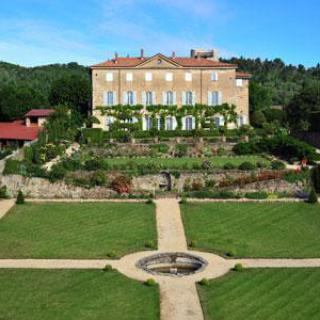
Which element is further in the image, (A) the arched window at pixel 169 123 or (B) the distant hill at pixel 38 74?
(B) the distant hill at pixel 38 74

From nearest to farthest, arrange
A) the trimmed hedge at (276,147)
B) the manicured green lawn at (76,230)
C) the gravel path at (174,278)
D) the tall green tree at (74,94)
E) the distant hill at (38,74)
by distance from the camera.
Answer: the gravel path at (174,278) → the manicured green lawn at (76,230) → the trimmed hedge at (276,147) → the tall green tree at (74,94) → the distant hill at (38,74)

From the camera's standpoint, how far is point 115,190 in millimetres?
35312

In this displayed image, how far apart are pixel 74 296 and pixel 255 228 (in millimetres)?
11609

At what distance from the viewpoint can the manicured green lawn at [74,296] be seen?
17375mm

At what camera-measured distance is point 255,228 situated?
27.9 metres

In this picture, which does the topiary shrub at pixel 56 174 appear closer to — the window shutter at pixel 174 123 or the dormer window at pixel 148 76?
the window shutter at pixel 174 123

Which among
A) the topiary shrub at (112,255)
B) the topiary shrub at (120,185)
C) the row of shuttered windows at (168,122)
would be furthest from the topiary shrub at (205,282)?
the row of shuttered windows at (168,122)

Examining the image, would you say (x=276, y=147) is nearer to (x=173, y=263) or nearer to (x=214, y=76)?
(x=214, y=76)

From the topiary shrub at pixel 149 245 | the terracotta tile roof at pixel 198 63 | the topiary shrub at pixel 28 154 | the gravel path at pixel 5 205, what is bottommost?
the topiary shrub at pixel 149 245

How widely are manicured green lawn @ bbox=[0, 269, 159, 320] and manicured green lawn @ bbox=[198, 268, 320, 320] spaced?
1.86 metres

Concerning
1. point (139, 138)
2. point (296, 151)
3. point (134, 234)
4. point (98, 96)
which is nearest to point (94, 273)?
point (134, 234)

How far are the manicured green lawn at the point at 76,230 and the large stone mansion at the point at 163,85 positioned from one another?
26.5 meters

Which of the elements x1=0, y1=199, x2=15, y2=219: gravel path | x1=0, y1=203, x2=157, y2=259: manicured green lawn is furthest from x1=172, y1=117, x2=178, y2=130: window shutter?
x1=0, y1=199, x2=15, y2=219: gravel path

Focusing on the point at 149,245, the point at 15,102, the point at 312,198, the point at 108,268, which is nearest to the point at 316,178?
the point at 312,198
